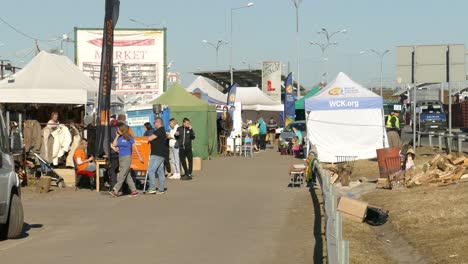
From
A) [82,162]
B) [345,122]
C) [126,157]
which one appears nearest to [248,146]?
[345,122]

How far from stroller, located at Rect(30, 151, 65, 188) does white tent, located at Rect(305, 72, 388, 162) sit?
13.4 meters

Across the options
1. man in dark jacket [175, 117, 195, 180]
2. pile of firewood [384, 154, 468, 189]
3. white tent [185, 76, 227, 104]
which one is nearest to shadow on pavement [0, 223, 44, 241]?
pile of firewood [384, 154, 468, 189]

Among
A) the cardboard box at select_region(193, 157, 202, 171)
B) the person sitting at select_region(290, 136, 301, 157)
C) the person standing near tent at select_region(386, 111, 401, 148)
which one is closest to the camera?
the person standing near tent at select_region(386, 111, 401, 148)

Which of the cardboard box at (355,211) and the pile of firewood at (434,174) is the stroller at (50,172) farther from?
the cardboard box at (355,211)

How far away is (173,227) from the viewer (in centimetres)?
1504

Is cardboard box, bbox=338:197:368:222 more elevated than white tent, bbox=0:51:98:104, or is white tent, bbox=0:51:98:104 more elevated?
white tent, bbox=0:51:98:104

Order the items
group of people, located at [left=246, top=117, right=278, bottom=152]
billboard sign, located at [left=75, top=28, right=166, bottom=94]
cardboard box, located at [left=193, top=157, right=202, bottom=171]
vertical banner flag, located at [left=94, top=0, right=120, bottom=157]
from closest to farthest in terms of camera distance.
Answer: vertical banner flag, located at [left=94, top=0, right=120, bottom=157], cardboard box, located at [left=193, top=157, right=202, bottom=171], group of people, located at [left=246, top=117, right=278, bottom=152], billboard sign, located at [left=75, top=28, right=166, bottom=94]

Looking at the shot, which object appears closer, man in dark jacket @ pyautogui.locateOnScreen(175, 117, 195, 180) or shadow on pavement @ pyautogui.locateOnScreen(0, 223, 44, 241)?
shadow on pavement @ pyautogui.locateOnScreen(0, 223, 44, 241)

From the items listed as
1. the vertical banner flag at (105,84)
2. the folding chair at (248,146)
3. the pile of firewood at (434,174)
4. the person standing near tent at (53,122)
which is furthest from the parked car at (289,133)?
the vertical banner flag at (105,84)

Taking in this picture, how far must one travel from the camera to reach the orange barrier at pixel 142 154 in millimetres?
22328

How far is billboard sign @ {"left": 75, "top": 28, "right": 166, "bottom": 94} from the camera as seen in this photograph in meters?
48.1

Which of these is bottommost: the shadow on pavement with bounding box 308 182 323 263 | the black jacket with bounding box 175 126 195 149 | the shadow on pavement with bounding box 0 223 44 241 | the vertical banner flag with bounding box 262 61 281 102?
the shadow on pavement with bounding box 0 223 44 241

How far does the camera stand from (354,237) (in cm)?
1491

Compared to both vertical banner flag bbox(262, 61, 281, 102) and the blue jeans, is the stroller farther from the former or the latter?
vertical banner flag bbox(262, 61, 281, 102)
